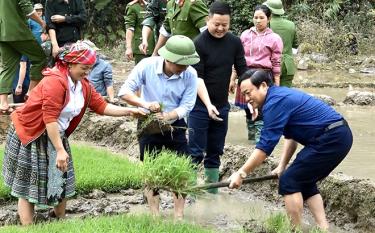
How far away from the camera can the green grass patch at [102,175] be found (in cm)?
684

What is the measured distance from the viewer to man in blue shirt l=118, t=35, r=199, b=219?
5.64 metres

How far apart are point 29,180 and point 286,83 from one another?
170 inches

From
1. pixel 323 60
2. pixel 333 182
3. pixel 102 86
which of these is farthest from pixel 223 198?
pixel 323 60

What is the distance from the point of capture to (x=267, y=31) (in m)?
8.09

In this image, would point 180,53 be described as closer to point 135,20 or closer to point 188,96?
point 188,96

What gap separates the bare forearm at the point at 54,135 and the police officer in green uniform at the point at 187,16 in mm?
2591

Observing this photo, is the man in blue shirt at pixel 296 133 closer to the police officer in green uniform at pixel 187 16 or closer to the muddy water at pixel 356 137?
the muddy water at pixel 356 137

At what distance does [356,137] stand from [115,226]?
206 inches

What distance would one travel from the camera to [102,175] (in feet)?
23.3

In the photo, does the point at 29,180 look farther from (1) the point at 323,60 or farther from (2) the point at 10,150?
(1) the point at 323,60

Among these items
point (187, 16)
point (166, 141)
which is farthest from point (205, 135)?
point (187, 16)

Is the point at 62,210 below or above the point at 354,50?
above

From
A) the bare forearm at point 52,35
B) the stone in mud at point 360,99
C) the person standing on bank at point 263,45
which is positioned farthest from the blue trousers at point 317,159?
the stone in mud at point 360,99

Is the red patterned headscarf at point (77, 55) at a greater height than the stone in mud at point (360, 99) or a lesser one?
greater
